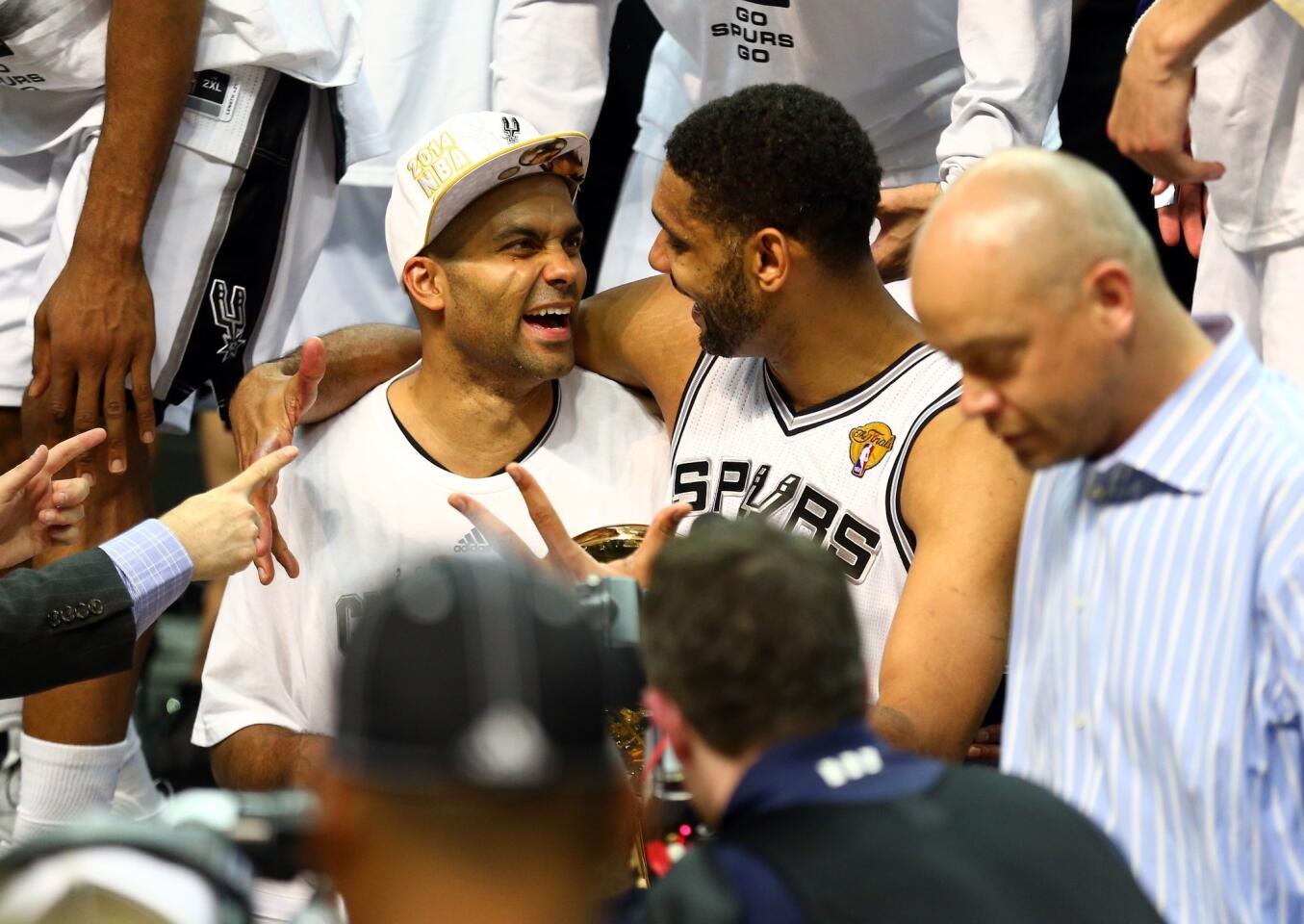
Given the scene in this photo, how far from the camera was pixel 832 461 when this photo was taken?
3.02 meters

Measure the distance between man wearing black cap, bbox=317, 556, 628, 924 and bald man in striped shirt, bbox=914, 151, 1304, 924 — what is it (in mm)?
756

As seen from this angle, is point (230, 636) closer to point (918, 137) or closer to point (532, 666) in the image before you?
point (918, 137)

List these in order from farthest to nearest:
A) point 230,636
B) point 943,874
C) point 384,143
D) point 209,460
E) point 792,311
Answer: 1. point 209,460
2. point 384,143
3. point 230,636
4. point 792,311
5. point 943,874

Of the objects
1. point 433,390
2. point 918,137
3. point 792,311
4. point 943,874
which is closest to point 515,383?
point 433,390

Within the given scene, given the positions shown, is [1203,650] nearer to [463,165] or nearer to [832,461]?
[832,461]

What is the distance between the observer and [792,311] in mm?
3049

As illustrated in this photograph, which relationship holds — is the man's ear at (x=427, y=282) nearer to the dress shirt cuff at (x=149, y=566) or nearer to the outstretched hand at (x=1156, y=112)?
the dress shirt cuff at (x=149, y=566)

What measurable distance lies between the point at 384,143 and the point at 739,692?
2632mm

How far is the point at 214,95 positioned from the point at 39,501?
103 cm

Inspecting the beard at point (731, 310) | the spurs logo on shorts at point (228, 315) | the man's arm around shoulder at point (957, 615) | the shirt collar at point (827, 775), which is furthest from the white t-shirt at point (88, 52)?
the shirt collar at point (827, 775)

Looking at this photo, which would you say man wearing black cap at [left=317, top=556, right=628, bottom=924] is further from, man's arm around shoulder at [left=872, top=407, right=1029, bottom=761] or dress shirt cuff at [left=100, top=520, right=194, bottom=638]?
dress shirt cuff at [left=100, top=520, right=194, bottom=638]

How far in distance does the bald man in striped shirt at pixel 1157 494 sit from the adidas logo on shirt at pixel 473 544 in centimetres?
149

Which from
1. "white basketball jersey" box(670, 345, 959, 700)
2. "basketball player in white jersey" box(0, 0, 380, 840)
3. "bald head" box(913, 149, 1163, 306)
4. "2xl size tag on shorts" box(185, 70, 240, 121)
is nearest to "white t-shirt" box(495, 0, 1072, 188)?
"basketball player in white jersey" box(0, 0, 380, 840)

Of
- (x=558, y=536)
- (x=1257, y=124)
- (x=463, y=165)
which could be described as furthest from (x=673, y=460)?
(x=1257, y=124)
